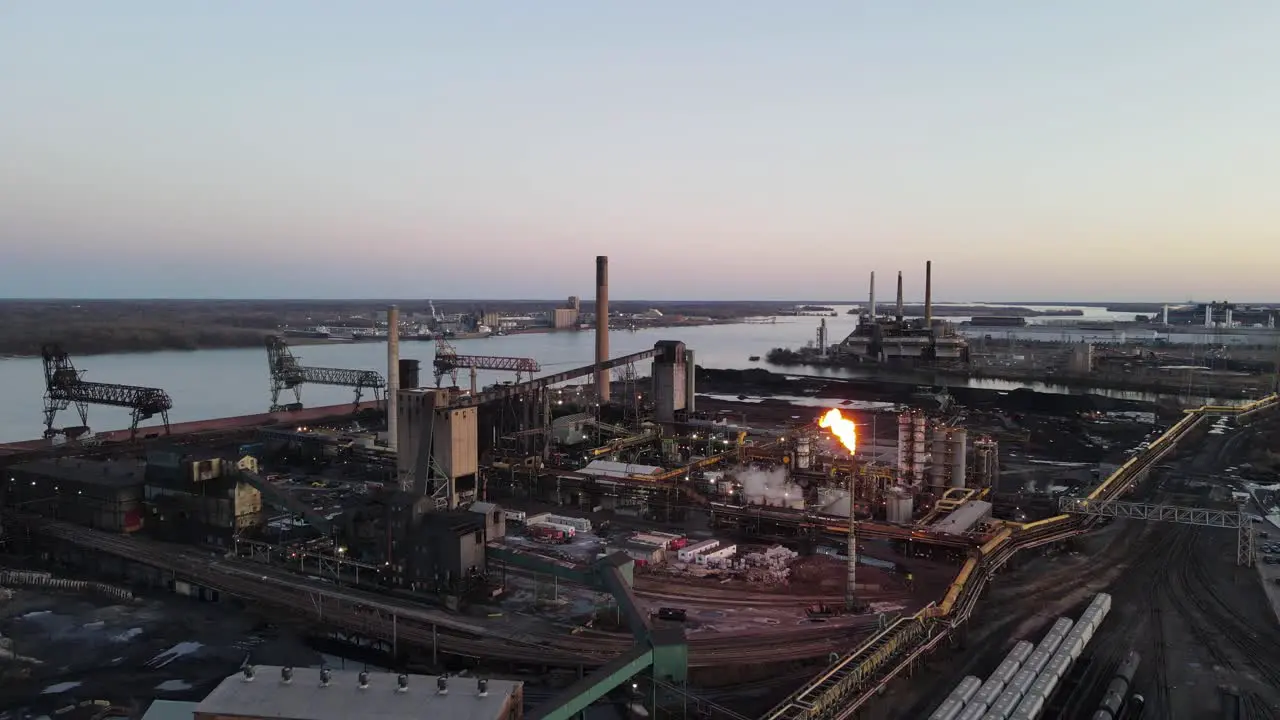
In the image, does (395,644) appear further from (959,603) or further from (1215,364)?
(1215,364)

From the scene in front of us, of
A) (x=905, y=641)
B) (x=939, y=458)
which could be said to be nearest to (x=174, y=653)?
(x=905, y=641)

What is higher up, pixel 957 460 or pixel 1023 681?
pixel 957 460

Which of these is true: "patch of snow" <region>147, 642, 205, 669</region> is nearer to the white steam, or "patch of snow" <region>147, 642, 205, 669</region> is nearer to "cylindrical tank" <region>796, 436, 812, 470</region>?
the white steam

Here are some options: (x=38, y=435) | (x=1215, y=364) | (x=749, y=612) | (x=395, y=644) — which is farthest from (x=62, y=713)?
(x=1215, y=364)

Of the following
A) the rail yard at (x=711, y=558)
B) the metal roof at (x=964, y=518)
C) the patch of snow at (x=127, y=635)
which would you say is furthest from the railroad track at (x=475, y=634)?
the metal roof at (x=964, y=518)

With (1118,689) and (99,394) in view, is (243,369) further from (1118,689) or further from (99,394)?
(1118,689)

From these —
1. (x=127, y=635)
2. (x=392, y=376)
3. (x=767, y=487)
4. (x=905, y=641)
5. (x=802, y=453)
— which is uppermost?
(x=392, y=376)

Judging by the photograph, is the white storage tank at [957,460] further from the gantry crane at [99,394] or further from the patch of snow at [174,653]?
the gantry crane at [99,394]
